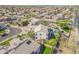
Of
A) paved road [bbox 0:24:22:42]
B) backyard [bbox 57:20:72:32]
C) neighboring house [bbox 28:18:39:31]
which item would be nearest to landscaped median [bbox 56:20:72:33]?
backyard [bbox 57:20:72:32]

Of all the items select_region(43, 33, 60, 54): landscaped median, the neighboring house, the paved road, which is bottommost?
select_region(43, 33, 60, 54): landscaped median

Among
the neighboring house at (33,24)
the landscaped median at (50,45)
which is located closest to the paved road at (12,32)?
the neighboring house at (33,24)

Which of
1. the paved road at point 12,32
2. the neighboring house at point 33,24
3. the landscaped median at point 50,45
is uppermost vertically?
the neighboring house at point 33,24

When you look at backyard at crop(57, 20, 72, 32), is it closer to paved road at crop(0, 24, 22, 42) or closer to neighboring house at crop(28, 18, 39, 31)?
neighboring house at crop(28, 18, 39, 31)

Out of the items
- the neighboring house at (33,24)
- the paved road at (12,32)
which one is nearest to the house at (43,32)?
the neighboring house at (33,24)

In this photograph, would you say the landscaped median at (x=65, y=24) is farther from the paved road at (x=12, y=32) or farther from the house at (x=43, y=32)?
the paved road at (x=12, y=32)

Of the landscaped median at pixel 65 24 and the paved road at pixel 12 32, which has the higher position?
the landscaped median at pixel 65 24

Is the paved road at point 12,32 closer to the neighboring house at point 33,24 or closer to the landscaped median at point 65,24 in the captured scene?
the neighboring house at point 33,24

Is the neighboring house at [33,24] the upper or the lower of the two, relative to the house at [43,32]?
upper

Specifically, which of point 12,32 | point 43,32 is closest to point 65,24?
point 43,32
